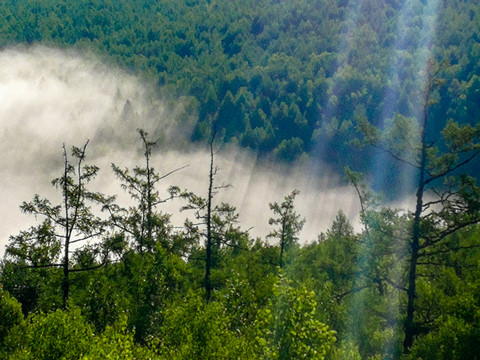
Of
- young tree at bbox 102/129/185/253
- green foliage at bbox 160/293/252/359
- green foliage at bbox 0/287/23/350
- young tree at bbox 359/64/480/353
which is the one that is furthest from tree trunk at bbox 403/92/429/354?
green foliage at bbox 0/287/23/350

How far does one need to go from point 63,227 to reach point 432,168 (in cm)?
1653

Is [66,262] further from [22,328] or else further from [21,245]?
[22,328]

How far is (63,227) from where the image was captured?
2220 cm

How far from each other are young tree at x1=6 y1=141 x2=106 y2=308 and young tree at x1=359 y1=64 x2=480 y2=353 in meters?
13.0

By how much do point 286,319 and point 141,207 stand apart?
50.6 feet

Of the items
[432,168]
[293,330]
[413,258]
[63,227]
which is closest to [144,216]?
[63,227]

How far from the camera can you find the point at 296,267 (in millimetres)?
49344

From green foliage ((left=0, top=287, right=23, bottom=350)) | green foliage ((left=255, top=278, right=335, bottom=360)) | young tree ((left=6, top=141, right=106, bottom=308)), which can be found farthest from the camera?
green foliage ((left=0, top=287, right=23, bottom=350))

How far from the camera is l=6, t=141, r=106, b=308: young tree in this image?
20891 mm

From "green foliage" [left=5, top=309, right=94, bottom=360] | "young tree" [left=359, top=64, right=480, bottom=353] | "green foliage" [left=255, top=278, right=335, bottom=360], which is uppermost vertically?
"young tree" [left=359, top=64, right=480, bottom=353]

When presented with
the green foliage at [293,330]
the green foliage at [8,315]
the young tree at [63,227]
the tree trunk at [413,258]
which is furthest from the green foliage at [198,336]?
the green foliage at [8,315]

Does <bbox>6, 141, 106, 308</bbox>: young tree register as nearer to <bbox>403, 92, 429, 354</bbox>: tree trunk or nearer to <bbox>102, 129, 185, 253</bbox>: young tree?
Answer: <bbox>102, 129, 185, 253</bbox>: young tree

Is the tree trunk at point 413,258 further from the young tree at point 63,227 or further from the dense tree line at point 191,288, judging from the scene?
the young tree at point 63,227

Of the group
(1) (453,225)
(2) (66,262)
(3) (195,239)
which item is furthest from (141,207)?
(1) (453,225)
